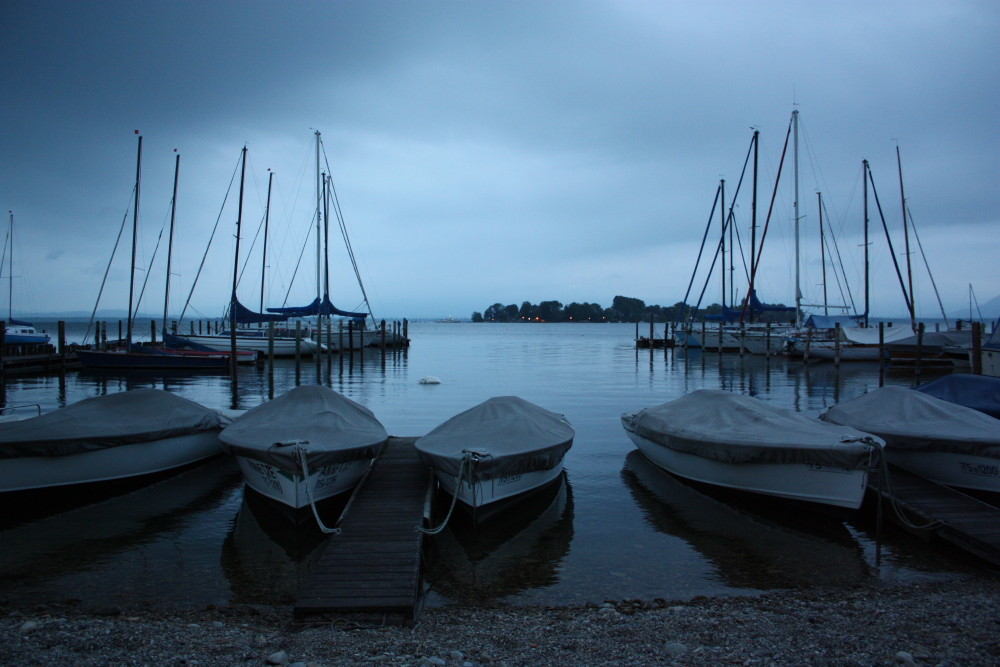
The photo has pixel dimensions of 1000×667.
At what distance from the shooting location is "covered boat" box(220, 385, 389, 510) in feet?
34.0

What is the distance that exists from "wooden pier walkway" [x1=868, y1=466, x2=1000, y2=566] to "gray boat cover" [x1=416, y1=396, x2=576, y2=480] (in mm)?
5352

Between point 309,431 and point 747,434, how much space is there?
Result: 7528 mm

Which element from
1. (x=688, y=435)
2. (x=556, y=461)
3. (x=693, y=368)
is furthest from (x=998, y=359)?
(x=556, y=461)

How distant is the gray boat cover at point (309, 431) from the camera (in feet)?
34.6

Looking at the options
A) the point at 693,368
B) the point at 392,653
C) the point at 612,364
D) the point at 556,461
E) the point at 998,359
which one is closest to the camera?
the point at 392,653

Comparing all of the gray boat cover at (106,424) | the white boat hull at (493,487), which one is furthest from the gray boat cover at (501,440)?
the gray boat cover at (106,424)

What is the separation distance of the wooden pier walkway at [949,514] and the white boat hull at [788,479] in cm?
73

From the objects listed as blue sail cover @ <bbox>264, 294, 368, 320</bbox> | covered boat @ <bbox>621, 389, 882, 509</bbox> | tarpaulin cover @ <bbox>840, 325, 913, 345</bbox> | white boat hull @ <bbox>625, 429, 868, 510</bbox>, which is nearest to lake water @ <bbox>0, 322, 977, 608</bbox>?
white boat hull @ <bbox>625, 429, 868, 510</bbox>

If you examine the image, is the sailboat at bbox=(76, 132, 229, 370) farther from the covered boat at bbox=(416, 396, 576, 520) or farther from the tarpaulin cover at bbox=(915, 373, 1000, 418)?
the tarpaulin cover at bbox=(915, 373, 1000, 418)

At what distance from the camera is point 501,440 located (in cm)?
1142

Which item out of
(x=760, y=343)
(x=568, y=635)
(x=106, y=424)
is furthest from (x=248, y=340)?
(x=568, y=635)

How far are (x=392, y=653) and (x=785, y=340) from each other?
5309cm

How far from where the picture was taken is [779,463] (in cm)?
1084

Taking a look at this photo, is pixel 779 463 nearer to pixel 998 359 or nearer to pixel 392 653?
pixel 392 653
